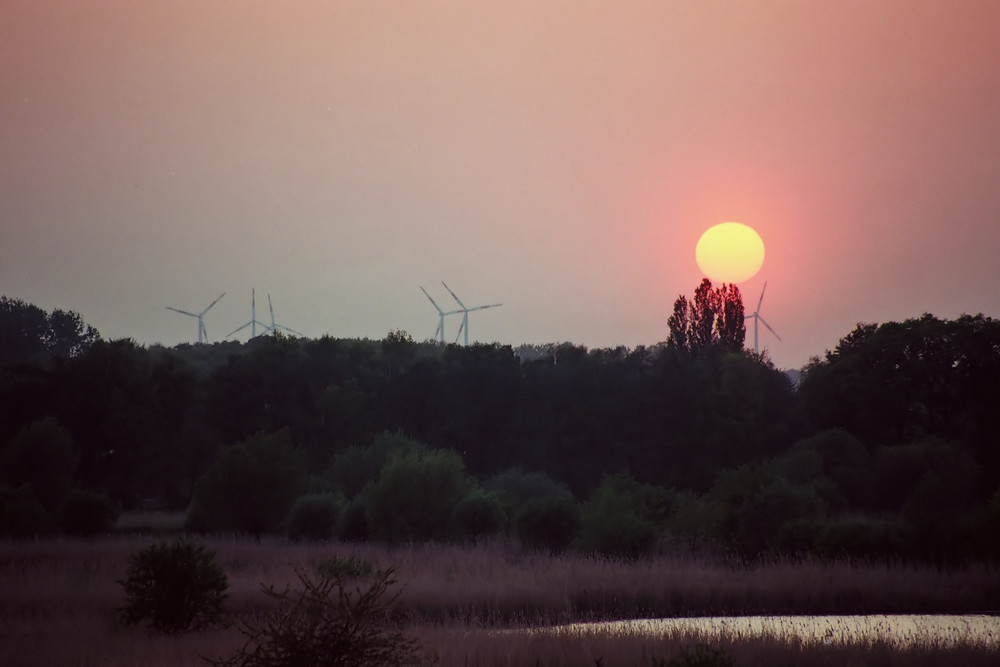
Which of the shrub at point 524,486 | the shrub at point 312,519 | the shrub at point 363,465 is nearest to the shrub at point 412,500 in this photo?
the shrub at point 312,519

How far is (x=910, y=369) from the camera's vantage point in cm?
6512

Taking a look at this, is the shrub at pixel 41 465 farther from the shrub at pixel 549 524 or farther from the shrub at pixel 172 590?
the shrub at pixel 172 590

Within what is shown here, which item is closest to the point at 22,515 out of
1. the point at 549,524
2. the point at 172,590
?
the point at 549,524

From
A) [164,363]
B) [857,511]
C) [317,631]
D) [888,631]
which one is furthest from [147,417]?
[317,631]

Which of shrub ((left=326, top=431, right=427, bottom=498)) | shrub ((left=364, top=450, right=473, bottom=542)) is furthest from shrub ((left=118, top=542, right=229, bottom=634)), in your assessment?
shrub ((left=326, top=431, right=427, bottom=498))

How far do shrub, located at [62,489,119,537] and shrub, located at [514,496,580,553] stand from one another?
19319 millimetres

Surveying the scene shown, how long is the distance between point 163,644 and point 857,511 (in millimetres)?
42079

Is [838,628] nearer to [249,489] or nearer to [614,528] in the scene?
[614,528]

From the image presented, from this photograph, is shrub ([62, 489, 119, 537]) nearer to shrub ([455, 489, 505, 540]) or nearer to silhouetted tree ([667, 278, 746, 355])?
shrub ([455, 489, 505, 540])

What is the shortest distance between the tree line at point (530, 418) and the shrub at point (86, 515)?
40.2 inches

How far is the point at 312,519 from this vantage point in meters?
47.0

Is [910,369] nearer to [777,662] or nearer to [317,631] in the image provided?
[777,662]

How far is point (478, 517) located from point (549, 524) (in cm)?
369

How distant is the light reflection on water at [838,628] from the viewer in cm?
2225
